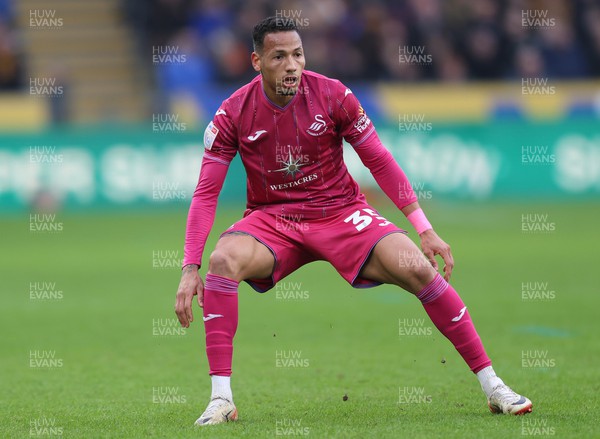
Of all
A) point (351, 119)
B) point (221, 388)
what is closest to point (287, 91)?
point (351, 119)

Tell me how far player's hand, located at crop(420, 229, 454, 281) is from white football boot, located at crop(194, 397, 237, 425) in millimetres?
1332

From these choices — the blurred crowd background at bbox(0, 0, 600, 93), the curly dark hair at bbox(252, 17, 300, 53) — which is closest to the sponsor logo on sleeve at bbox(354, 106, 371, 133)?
the curly dark hair at bbox(252, 17, 300, 53)

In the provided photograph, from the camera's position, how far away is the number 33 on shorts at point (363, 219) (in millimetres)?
6191

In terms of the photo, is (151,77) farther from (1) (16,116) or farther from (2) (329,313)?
(2) (329,313)

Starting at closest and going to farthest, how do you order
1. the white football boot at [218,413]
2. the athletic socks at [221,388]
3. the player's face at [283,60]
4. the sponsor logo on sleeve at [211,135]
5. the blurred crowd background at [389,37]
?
the white football boot at [218,413] → the athletic socks at [221,388] → the player's face at [283,60] → the sponsor logo on sleeve at [211,135] → the blurred crowd background at [389,37]

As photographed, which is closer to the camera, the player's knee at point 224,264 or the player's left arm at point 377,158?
the player's knee at point 224,264

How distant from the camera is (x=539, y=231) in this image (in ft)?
55.7

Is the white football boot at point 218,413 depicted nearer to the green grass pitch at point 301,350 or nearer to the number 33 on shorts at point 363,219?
the green grass pitch at point 301,350

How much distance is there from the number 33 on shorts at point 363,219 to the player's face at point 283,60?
0.78 metres

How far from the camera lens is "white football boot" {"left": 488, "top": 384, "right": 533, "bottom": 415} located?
19.2 feet

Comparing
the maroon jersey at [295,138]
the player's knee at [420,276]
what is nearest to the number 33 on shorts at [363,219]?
the maroon jersey at [295,138]

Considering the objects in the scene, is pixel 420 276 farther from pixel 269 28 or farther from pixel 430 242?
pixel 269 28

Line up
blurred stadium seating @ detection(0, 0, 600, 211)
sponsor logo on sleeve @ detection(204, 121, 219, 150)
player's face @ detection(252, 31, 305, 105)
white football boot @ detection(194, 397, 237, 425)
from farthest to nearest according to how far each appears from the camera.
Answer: blurred stadium seating @ detection(0, 0, 600, 211), sponsor logo on sleeve @ detection(204, 121, 219, 150), player's face @ detection(252, 31, 305, 105), white football boot @ detection(194, 397, 237, 425)

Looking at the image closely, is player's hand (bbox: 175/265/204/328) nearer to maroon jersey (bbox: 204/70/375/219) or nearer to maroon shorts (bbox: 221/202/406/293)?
maroon shorts (bbox: 221/202/406/293)
